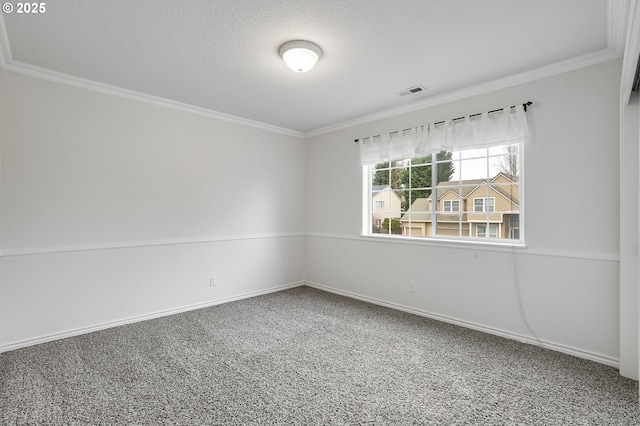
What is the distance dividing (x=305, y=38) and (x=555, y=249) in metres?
2.73

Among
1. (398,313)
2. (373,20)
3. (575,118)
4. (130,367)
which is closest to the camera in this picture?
(373,20)

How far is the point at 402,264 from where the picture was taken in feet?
12.8

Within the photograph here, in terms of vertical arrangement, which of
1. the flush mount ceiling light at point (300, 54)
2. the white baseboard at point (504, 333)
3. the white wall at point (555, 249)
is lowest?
the white baseboard at point (504, 333)

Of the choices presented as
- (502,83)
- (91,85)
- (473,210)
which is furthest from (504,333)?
(91,85)

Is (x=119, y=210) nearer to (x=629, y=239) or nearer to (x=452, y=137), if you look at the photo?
(x=452, y=137)

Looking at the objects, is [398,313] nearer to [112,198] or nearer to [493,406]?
[493,406]

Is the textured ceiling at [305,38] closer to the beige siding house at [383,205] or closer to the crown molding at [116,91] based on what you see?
the crown molding at [116,91]

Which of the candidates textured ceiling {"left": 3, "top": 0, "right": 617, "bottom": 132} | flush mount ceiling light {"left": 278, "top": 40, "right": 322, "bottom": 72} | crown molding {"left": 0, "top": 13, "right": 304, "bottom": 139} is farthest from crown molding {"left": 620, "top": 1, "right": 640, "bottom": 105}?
crown molding {"left": 0, "top": 13, "right": 304, "bottom": 139}

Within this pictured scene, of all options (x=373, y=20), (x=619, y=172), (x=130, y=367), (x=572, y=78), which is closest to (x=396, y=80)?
(x=373, y=20)

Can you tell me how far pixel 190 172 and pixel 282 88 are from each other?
1541mm

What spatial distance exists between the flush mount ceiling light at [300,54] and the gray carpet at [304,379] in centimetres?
237

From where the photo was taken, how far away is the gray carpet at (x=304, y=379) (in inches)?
75.1

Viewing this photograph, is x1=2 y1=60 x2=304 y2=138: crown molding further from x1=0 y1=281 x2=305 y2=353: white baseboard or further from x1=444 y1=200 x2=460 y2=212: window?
x1=444 y1=200 x2=460 y2=212: window

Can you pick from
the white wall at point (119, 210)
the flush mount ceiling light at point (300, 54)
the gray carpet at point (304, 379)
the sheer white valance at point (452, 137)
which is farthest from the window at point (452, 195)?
the flush mount ceiling light at point (300, 54)
